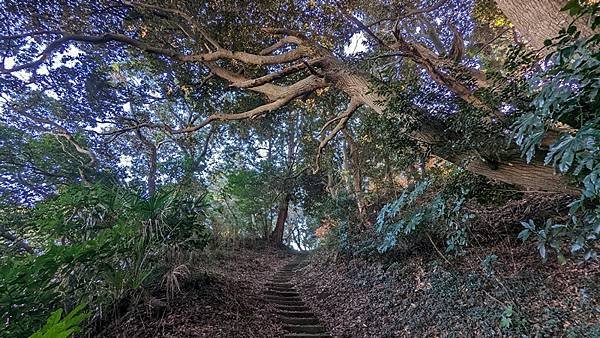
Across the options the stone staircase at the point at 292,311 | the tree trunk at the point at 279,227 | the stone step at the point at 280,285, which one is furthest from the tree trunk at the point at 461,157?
the tree trunk at the point at 279,227

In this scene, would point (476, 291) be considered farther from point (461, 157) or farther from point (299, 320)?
point (299, 320)

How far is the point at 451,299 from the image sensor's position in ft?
12.1

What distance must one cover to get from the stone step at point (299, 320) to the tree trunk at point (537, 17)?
4.98 metres

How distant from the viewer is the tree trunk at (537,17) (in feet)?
9.61

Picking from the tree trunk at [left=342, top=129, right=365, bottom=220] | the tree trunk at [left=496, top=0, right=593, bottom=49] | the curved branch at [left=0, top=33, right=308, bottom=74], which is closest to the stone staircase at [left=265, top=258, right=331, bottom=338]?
the tree trunk at [left=342, top=129, right=365, bottom=220]

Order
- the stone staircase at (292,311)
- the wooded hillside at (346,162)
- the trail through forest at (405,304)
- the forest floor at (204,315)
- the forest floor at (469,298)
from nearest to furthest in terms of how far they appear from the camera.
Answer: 1. the wooded hillside at (346,162)
2. the forest floor at (469,298)
3. the trail through forest at (405,304)
4. the forest floor at (204,315)
5. the stone staircase at (292,311)

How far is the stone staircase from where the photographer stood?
461 cm

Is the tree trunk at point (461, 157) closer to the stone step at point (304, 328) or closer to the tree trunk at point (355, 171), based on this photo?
the stone step at point (304, 328)

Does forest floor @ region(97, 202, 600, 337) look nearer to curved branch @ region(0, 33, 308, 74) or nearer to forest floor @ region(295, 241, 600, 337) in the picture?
forest floor @ region(295, 241, 600, 337)

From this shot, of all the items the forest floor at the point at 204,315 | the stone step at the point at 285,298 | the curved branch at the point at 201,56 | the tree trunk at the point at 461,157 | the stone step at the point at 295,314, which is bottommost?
the stone step at the point at 295,314

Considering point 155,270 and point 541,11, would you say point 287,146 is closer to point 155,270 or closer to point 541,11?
point 155,270

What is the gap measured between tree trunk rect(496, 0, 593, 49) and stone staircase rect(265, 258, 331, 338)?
477cm

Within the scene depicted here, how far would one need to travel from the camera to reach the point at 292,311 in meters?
5.42

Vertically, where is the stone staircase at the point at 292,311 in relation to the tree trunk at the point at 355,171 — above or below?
below
